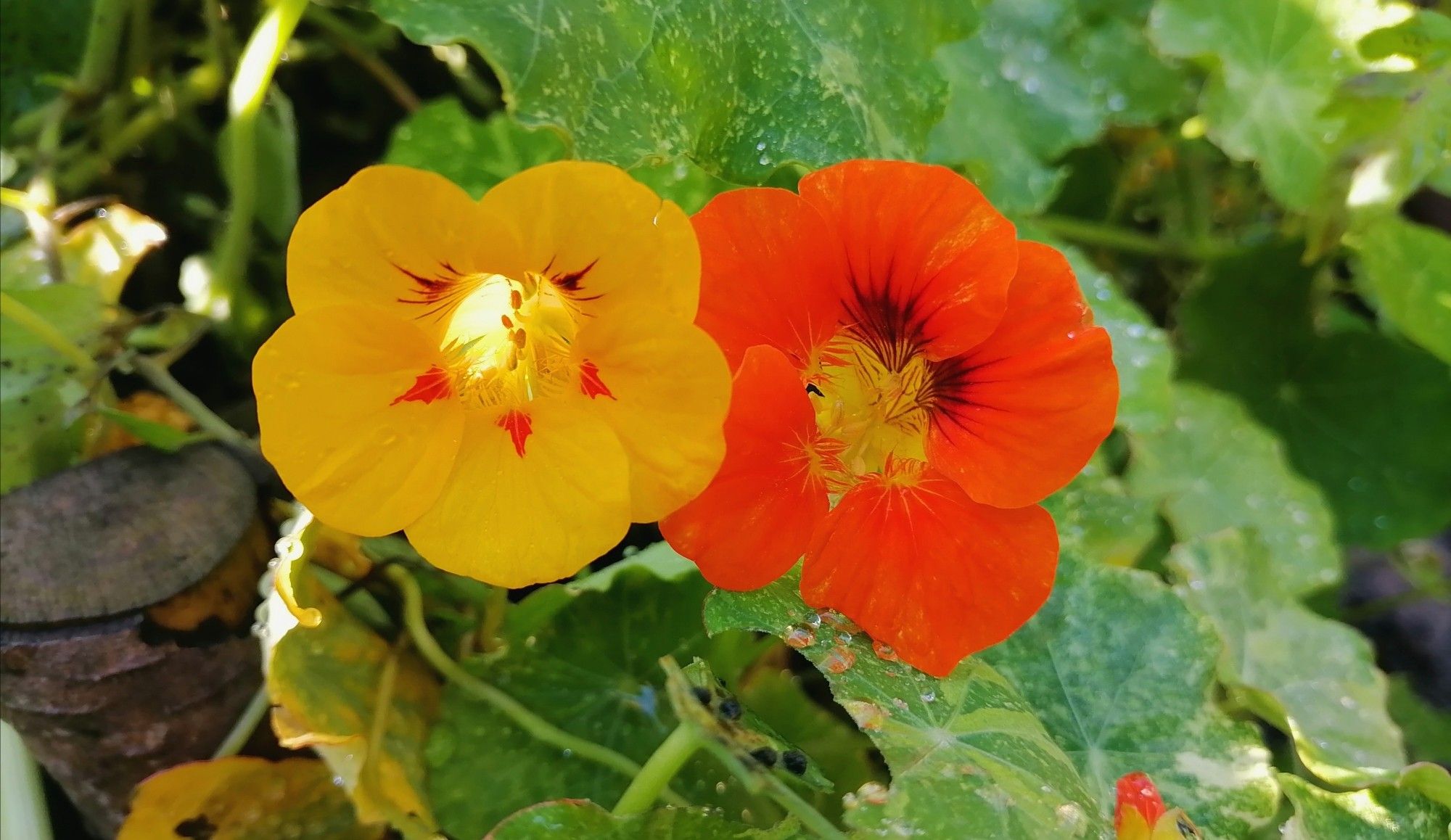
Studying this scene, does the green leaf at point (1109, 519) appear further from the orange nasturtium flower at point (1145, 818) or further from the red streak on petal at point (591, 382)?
the red streak on petal at point (591, 382)

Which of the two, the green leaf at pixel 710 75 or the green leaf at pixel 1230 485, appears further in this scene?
the green leaf at pixel 1230 485

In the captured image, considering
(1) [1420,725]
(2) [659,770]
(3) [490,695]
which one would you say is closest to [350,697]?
(3) [490,695]

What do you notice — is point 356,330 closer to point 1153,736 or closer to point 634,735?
point 634,735

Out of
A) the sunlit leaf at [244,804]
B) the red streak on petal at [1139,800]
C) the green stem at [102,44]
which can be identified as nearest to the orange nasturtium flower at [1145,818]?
the red streak on petal at [1139,800]

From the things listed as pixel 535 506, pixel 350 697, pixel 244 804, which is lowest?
pixel 244 804

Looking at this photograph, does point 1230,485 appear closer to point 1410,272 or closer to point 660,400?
point 1410,272
